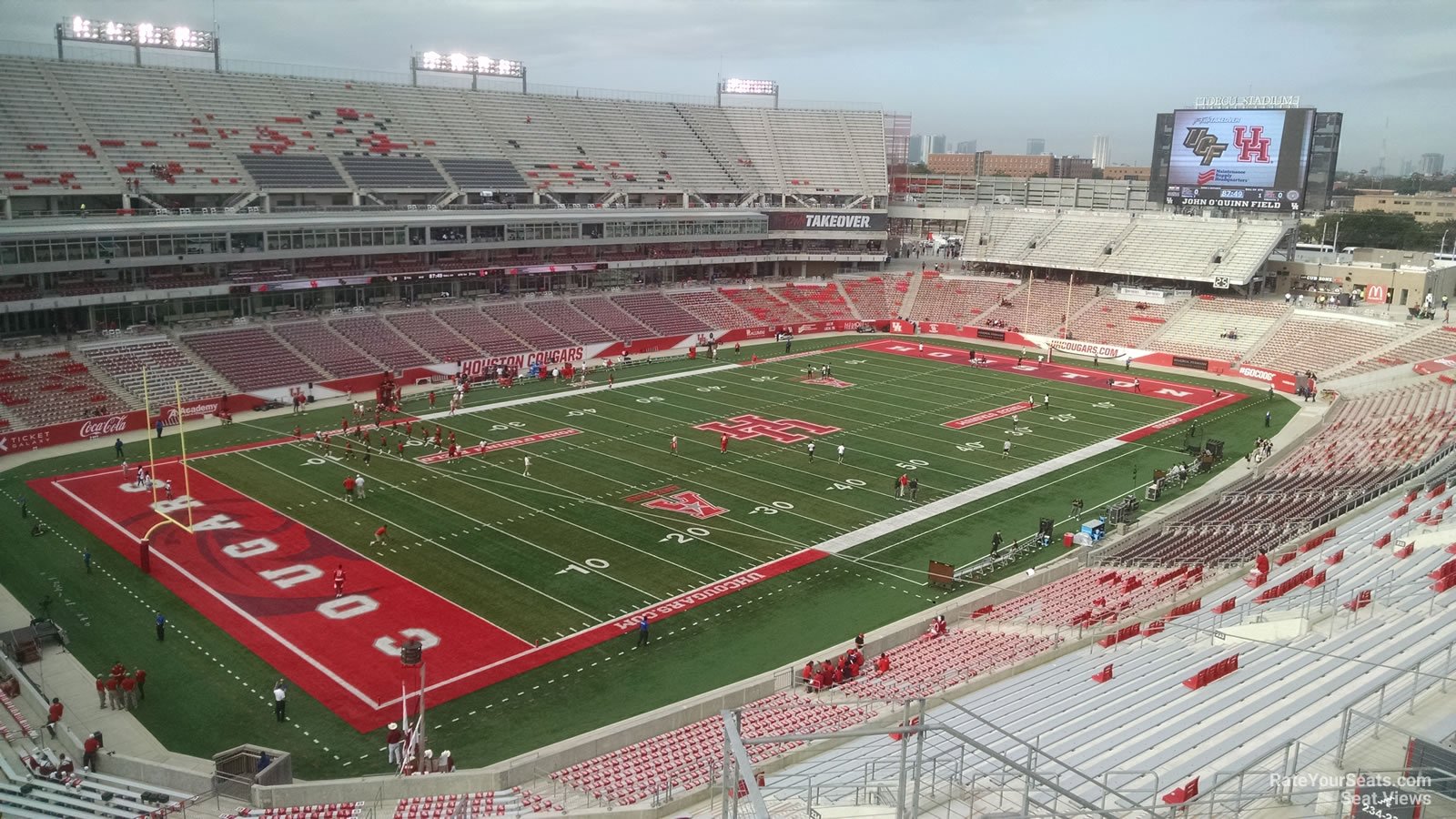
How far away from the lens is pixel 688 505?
103ft

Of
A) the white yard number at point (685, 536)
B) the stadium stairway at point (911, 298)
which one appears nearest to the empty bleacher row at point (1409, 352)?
the stadium stairway at point (911, 298)

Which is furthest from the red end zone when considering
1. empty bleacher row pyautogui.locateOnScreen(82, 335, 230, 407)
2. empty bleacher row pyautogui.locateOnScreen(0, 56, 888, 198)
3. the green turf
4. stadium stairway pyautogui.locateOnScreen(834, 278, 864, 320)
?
stadium stairway pyautogui.locateOnScreen(834, 278, 864, 320)

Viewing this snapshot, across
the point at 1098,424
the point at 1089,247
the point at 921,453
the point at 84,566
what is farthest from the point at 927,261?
the point at 84,566

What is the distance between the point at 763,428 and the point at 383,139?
111 feet

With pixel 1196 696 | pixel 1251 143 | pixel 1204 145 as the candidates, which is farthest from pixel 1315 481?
pixel 1204 145

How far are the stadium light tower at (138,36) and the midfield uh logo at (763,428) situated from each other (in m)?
39.3

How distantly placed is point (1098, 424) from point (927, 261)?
134 feet

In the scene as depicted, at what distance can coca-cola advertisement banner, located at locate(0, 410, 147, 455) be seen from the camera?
3550cm

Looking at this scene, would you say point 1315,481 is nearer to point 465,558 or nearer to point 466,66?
point 465,558

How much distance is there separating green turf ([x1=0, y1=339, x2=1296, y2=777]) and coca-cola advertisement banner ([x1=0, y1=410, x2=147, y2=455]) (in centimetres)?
180

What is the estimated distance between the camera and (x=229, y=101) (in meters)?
57.4

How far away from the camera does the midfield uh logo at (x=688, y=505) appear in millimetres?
30766

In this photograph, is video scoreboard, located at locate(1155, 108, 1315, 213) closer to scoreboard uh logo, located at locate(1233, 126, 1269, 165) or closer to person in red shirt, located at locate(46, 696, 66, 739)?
scoreboard uh logo, located at locate(1233, 126, 1269, 165)

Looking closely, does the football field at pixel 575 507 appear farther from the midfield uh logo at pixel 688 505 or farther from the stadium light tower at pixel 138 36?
the stadium light tower at pixel 138 36
